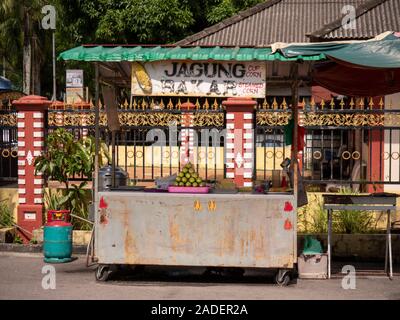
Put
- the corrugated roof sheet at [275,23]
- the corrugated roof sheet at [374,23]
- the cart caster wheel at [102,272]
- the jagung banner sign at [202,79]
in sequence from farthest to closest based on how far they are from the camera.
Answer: the corrugated roof sheet at [275,23], the corrugated roof sheet at [374,23], the cart caster wheel at [102,272], the jagung banner sign at [202,79]

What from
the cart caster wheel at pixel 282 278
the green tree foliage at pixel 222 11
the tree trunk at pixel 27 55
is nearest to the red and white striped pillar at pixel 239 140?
the cart caster wheel at pixel 282 278

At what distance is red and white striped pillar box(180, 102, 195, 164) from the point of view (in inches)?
569

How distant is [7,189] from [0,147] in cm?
80

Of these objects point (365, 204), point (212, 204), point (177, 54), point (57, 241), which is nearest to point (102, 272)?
point (57, 241)

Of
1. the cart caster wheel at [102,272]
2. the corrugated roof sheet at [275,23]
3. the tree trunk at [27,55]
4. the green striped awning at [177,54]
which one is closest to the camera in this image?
the green striped awning at [177,54]

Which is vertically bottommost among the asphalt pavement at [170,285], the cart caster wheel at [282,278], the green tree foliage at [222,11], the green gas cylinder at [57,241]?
the asphalt pavement at [170,285]

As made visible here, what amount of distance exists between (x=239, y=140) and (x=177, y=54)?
4964 mm

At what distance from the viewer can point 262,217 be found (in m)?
10.0

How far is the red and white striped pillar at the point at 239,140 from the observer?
46.9 feet

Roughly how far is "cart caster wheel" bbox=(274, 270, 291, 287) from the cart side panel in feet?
0.40

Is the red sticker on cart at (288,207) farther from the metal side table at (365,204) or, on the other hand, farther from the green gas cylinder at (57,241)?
the green gas cylinder at (57,241)

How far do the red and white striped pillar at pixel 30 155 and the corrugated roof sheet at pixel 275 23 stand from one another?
31.8 ft

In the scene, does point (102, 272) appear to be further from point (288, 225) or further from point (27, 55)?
point (27, 55)

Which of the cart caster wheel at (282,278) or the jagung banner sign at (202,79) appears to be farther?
the cart caster wheel at (282,278)
